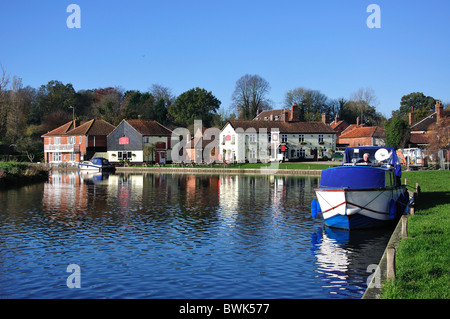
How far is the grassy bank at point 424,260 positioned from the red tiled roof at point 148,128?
73146 millimetres

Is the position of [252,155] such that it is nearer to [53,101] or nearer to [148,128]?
[148,128]

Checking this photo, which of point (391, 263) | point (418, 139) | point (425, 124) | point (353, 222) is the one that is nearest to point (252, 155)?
point (418, 139)

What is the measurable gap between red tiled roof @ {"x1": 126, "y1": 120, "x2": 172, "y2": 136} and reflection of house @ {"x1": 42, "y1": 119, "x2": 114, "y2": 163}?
7.61 m

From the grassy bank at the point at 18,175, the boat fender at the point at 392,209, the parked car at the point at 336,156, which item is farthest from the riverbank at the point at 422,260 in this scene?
the parked car at the point at 336,156

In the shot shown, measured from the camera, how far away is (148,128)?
91.4m

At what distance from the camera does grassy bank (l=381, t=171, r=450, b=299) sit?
10086 mm

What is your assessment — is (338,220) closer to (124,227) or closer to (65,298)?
(124,227)

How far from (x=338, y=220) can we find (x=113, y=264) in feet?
35.7

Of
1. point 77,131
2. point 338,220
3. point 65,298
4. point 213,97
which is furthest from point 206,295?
point 213,97

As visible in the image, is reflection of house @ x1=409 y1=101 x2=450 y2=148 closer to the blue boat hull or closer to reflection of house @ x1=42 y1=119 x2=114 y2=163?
reflection of house @ x1=42 y1=119 x2=114 y2=163

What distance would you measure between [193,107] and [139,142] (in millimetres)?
31964

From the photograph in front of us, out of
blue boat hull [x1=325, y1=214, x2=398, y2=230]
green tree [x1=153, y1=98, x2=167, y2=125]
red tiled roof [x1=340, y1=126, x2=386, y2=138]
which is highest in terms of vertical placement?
green tree [x1=153, y1=98, x2=167, y2=125]

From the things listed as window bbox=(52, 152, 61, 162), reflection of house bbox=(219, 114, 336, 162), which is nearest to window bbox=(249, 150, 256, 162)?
reflection of house bbox=(219, 114, 336, 162)

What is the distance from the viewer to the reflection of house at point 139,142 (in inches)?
3499
